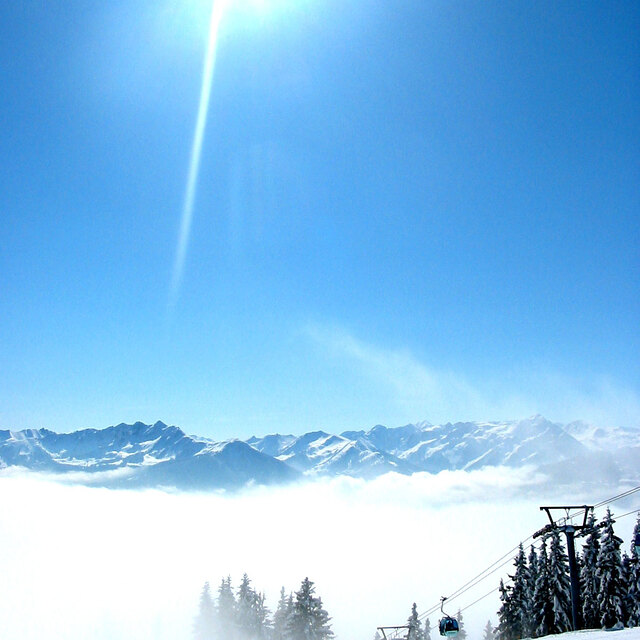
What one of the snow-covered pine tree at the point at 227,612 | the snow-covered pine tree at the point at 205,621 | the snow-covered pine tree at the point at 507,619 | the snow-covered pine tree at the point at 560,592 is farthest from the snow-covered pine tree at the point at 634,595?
the snow-covered pine tree at the point at 205,621

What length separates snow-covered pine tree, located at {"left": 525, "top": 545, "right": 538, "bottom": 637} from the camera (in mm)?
47938

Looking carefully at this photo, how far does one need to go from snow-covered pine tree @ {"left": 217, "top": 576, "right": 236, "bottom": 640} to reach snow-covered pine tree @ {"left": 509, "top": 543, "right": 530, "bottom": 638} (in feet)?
143

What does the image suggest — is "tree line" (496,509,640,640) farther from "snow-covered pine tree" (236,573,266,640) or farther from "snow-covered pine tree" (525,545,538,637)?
"snow-covered pine tree" (236,573,266,640)

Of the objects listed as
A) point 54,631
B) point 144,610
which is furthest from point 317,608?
point 54,631

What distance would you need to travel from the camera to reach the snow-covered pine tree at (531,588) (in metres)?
47.9

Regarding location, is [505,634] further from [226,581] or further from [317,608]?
[226,581]

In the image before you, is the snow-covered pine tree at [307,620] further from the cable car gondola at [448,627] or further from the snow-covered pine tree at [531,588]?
the cable car gondola at [448,627]

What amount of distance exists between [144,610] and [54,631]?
1071 inches

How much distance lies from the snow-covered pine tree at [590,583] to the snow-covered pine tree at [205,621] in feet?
182

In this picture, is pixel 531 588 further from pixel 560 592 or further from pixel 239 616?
pixel 239 616

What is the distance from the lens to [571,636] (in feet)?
64.5

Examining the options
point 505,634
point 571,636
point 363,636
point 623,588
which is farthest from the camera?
point 363,636

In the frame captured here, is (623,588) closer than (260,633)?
Yes

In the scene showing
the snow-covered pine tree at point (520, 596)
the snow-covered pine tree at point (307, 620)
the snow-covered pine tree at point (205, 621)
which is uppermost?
the snow-covered pine tree at point (520, 596)
